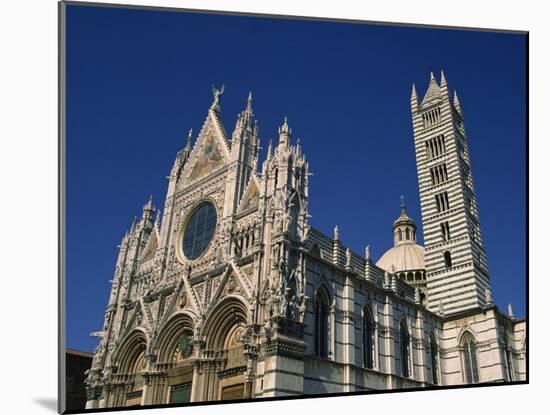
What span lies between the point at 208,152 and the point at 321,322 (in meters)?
8.42

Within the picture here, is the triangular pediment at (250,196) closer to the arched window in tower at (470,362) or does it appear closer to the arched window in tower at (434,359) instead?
the arched window in tower at (434,359)

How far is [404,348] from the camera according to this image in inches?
772

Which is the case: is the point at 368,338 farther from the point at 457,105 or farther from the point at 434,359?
the point at 457,105

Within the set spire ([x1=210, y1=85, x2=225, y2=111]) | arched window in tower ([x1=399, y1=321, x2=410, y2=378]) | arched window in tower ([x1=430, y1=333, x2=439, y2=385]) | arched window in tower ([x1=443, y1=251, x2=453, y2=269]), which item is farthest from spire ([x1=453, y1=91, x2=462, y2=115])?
spire ([x1=210, y1=85, x2=225, y2=111])

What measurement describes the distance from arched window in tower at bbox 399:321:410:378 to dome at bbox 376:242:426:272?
11.6m

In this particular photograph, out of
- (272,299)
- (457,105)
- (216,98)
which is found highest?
(457,105)

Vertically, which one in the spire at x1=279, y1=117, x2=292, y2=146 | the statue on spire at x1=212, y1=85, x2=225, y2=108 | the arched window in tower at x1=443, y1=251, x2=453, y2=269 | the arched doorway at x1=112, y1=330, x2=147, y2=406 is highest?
the statue on spire at x1=212, y1=85, x2=225, y2=108

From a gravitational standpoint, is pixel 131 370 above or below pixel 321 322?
below

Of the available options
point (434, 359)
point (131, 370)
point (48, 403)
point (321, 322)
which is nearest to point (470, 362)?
point (434, 359)

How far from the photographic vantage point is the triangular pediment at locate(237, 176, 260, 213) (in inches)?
697

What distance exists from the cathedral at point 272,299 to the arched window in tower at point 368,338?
0.16ft

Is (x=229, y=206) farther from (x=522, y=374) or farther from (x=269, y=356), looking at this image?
(x=522, y=374)

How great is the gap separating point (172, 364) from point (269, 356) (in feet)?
15.7

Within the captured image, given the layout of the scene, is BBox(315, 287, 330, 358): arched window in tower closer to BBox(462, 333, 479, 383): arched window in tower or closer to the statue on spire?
the statue on spire
